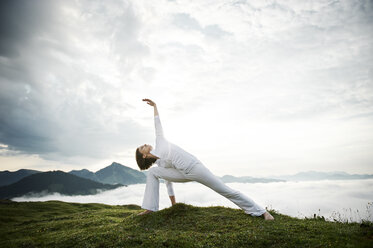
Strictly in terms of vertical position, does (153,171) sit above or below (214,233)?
above

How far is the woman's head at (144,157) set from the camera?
8.86 metres

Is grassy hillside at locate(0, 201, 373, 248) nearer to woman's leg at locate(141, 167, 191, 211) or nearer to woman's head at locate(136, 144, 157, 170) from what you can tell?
woman's leg at locate(141, 167, 191, 211)

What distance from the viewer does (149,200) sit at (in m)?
8.98

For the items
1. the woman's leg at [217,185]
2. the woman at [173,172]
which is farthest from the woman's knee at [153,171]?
the woman's leg at [217,185]

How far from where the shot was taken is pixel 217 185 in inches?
313

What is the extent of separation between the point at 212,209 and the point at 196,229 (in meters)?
2.47

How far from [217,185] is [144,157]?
313 cm

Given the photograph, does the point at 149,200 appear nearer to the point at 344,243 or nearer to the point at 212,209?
the point at 212,209

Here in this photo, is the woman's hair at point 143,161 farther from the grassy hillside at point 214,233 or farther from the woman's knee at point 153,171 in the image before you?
the grassy hillside at point 214,233

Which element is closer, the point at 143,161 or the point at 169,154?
the point at 169,154

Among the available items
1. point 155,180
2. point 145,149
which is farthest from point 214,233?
point 145,149

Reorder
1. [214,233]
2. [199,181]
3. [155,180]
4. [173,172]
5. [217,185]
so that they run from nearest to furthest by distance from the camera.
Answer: [214,233], [217,185], [199,181], [173,172], [155,180]

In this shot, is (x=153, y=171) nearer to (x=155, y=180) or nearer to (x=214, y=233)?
(x=155, y=180)

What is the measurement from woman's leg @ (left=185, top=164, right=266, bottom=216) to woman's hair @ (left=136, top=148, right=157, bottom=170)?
5.60 feet
